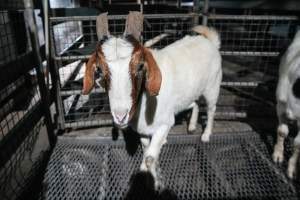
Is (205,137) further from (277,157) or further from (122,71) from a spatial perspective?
(122,71)

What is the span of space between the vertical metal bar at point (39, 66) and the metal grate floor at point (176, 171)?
207mm

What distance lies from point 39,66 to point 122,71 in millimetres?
1884

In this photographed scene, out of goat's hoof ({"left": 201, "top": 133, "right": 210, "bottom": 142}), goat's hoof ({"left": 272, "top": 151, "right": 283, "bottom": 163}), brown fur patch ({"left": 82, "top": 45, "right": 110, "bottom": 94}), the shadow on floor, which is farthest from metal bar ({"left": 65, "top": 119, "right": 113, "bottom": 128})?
goat's hoof ({"left": 272, "top": 151, "right": 283, "bottom": 163})

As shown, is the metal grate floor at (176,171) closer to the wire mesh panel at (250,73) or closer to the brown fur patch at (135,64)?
the wire mesh panel at (250,73)

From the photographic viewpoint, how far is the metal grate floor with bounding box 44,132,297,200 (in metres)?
3.16

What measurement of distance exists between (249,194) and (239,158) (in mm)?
686

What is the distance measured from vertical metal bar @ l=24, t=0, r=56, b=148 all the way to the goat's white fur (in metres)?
1.45

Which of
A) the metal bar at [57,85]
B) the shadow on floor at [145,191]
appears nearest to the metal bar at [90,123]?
the metal bar at [57,85]

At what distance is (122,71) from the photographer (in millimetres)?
2291

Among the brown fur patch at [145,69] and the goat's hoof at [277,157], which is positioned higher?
the brown fur patch at [145,69]

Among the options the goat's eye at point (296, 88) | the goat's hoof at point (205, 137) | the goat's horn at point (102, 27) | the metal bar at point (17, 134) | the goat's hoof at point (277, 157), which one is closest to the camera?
the goat's horn at point (102, 27)

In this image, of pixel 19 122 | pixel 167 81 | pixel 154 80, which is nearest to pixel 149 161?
pixel 167 81

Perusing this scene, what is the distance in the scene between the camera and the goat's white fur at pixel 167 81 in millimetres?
2332

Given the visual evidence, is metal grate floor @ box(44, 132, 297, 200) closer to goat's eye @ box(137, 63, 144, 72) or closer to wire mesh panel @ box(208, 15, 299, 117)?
wire mesh panel @ box(208, 15, 299, 117)
